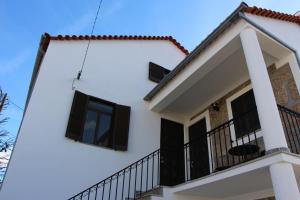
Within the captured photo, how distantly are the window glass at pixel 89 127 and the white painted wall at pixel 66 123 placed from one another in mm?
315

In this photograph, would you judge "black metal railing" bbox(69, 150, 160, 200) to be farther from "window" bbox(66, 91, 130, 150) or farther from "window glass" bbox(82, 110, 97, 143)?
"window glass" bbox(82, 110, 97, 143)

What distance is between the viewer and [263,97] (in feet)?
15.4

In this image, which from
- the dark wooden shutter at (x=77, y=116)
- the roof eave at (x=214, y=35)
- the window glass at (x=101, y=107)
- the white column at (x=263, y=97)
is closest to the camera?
the white column at (x=263, y=97)

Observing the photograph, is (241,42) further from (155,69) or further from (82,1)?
(155,69)

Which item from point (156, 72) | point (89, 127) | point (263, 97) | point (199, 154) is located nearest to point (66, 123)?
point (89, 127)

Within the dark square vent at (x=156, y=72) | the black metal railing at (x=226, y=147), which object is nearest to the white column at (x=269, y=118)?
the black metal railing at (x=226, y=147)

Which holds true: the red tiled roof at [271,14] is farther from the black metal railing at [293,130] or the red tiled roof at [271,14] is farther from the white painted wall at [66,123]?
the white painted wall at [66,123]

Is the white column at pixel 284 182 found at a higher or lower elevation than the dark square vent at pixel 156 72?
lower

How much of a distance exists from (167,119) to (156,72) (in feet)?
6.62

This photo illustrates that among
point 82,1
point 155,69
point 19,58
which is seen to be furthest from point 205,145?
point 19,58

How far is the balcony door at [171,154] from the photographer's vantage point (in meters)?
8.51

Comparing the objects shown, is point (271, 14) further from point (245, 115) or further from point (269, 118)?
point (269, 118)

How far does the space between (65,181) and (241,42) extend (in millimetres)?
5230

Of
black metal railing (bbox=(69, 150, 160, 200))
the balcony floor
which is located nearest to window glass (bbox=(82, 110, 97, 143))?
black metal railing (bbox=(69, 150, 160, 200))
